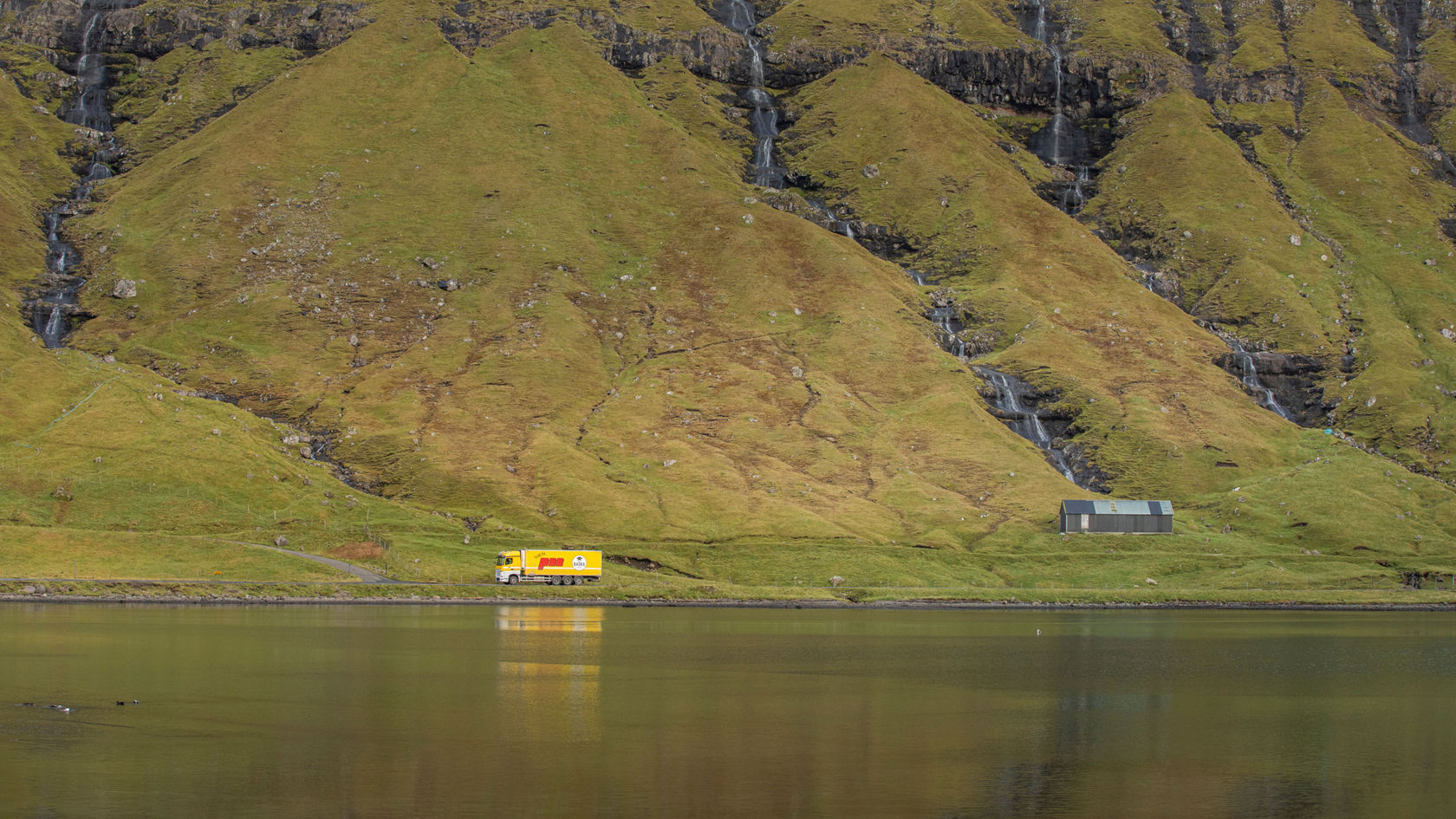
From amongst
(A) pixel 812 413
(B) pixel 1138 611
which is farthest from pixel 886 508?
(B) pixel 1138 611

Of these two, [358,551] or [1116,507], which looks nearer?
[358,551]

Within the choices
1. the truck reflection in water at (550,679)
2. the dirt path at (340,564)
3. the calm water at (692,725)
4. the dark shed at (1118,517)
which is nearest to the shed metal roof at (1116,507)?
the dark shed at (1118,517)

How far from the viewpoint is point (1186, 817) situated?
36.5m

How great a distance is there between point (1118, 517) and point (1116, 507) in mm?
1601

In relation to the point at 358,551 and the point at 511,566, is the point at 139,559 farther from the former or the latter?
the point at 511,566

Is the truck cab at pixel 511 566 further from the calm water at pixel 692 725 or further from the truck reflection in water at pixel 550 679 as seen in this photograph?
the calm water at pixel 692 725

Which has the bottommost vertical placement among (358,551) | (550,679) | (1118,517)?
(550,679)

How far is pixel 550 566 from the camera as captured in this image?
142m

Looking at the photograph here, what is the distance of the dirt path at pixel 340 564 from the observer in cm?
13050

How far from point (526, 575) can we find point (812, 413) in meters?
68.3

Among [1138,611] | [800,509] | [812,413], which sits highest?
[812,413]

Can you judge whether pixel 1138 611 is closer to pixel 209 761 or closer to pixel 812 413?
pixel 812 413

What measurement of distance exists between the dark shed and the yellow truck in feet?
216

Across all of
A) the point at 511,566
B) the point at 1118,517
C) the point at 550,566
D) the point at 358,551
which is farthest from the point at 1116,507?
the point at 358,551
